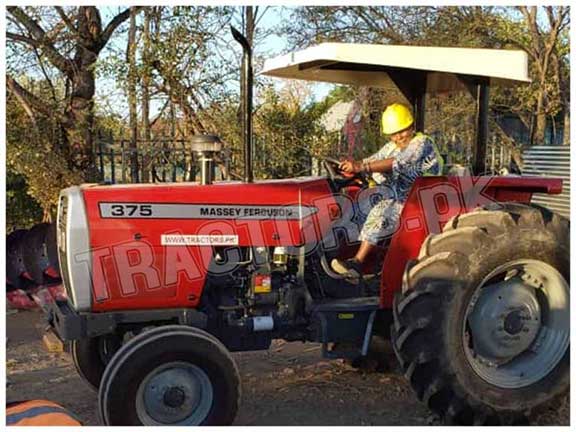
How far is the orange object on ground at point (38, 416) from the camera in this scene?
275cm

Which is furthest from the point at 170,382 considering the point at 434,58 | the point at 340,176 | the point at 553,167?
the point at 553,167

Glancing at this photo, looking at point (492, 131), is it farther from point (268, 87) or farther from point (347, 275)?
point (347, 275)

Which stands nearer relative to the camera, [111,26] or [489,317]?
[489,317]

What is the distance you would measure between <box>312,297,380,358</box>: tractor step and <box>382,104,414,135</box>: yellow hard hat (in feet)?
3.68

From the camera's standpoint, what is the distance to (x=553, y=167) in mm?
10375

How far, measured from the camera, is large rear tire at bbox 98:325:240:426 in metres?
3.46

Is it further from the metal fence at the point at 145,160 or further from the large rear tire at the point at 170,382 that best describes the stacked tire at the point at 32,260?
the large rear tire at the point at 170,382

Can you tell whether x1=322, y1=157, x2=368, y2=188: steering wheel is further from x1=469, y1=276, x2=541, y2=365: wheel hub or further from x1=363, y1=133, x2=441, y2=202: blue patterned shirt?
x1=469, y1=276, x2=541, y2=365: wheel hub

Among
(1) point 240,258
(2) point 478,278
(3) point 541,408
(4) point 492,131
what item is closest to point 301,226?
(1) point 240,258

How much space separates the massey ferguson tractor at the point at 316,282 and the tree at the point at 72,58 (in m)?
5.66

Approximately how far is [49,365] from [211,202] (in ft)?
6.90

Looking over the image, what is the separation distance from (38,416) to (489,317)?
2.51 meters

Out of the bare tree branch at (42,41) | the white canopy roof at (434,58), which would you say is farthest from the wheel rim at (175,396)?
the bare tree branch at (42,41)

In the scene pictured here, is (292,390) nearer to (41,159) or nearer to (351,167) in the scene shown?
(351,167)
